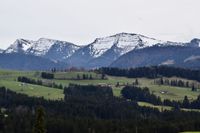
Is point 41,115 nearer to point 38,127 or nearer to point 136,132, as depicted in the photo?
point 38,127

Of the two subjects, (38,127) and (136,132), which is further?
(136,132)

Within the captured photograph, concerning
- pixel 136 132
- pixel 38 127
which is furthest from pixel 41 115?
pixel 136 132

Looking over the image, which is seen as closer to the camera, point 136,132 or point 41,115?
point 41,115

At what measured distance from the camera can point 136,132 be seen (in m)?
198

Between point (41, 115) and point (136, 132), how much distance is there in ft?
363

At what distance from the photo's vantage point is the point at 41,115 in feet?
298

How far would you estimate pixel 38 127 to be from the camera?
9000 cm

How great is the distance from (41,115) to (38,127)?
79.1 inches

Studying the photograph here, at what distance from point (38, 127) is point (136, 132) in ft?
366
